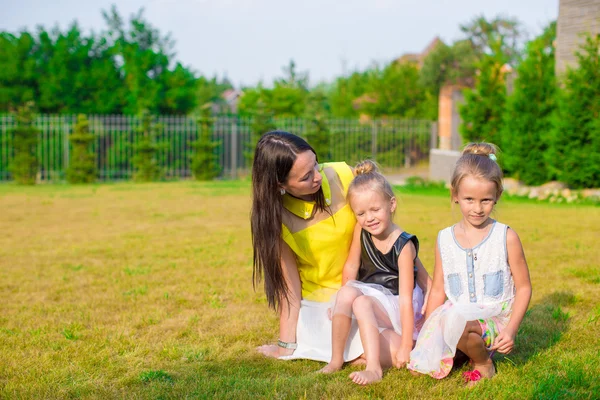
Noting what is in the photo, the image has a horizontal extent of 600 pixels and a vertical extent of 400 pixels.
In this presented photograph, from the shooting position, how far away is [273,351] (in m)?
3.87

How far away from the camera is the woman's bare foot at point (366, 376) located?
10.5 ft

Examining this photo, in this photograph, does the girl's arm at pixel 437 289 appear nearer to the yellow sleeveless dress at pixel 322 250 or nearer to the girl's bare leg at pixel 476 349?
the girl's bare leg at pixel 476 349

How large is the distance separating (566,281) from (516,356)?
2.06m

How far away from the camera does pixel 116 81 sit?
25953 millimetres

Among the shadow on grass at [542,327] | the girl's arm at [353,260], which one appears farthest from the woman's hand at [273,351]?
the shadow on grass at [542,327]

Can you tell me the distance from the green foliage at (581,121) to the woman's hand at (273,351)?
10120mm

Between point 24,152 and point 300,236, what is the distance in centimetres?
1705

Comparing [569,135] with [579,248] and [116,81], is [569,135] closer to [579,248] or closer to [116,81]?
[579,248]

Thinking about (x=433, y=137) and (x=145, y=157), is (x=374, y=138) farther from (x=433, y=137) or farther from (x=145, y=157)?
(x=145, y=157)

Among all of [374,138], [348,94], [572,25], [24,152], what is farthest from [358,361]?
[348,94]

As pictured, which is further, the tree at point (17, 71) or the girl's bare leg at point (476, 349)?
the tree at point (17, 71)

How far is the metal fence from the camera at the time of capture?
20500mm

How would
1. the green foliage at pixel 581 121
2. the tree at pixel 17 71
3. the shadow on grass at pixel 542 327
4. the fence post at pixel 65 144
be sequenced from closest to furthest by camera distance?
the shadow on grass at pixel 542 327
the green foliage at pixel 581 121
the fence post at pixel 65 144
the tree at pixel 17 71

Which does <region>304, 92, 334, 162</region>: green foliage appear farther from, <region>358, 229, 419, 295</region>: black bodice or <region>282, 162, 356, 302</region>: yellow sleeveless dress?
<region>358, 229, 419, 295</region>: black bodice
